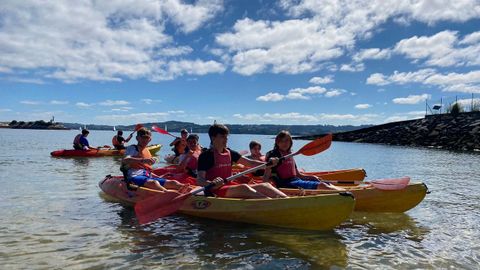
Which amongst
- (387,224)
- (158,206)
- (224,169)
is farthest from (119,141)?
(387,224)

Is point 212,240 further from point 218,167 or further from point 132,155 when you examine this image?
point 132,155

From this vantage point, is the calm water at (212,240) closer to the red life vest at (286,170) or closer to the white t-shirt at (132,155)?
the white t-shirt at (132,155)

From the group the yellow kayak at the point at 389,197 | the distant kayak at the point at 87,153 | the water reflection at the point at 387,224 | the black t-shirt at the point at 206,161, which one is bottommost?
the water reflection at the point at 387,224

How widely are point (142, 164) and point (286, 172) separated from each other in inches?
125

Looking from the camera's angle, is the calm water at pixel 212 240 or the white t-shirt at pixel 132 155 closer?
the calm water at pixel 212 240

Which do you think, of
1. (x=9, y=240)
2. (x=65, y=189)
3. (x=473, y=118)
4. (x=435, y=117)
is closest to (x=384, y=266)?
(x=9, y=240)

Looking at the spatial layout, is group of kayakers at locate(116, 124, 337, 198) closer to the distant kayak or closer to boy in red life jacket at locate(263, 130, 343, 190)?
boy in red life jacket at locate(263, 130, 343, 190)

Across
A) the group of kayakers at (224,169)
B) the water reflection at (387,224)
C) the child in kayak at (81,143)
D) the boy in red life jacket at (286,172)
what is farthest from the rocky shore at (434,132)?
the group of kayakers at (224,169)

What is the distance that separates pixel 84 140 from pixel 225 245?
18380 millimetres

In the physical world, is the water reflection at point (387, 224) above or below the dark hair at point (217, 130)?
below

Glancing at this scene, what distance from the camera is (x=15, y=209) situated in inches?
345

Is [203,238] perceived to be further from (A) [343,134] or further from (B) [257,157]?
(A) [343,134]

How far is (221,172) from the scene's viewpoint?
7.61m

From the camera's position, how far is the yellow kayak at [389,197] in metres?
8.21
